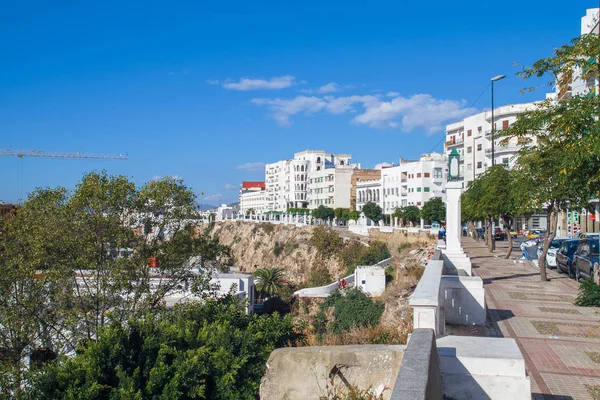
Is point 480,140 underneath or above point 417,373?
above

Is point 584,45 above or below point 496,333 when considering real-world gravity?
above

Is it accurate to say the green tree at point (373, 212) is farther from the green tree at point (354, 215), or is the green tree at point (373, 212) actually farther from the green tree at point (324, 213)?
the green tree at point (324, 213)

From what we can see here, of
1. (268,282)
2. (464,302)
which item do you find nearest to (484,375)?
(464,302)

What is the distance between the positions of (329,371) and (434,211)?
5437 centimetres

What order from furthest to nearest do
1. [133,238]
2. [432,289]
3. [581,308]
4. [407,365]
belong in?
[133,238] → [581,308] → [432,289] → [407,365]

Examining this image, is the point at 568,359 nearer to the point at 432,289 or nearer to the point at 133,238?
the point at 432,289

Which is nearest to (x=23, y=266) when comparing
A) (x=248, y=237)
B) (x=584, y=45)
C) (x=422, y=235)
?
(x=584, y=45)

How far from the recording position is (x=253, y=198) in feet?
492

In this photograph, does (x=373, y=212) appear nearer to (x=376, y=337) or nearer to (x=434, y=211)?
(x=434, y=211)

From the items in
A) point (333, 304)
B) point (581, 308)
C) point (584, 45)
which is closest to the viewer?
point (584, 45)

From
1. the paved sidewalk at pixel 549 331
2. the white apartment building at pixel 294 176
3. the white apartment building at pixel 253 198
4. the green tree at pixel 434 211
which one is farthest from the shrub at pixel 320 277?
the white apartment building at pixel 253 198

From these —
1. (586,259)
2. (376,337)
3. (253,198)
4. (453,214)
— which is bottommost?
(376,337)

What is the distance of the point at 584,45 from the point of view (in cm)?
1045

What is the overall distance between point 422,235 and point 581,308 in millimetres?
33889
